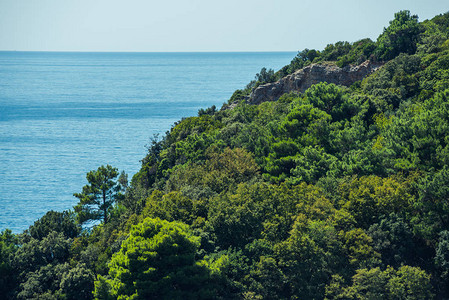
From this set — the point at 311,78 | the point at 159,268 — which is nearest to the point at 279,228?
the point at 159,268

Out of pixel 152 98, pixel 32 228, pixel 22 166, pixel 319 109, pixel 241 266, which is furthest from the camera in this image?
pixel 152 98

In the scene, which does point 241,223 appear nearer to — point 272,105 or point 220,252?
point 220,252

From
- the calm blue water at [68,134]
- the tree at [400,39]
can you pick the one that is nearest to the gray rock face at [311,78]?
the tree at [400,39]

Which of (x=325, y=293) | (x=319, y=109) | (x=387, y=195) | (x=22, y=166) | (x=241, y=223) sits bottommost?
(x=22, y=166)

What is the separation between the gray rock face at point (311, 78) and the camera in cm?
7919

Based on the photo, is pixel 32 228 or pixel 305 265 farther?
pixel 32 228

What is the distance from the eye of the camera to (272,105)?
71625mm

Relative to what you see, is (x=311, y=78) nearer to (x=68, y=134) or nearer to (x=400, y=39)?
(x=400, y=39)

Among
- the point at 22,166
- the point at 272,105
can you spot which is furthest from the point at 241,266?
the point at 22,166

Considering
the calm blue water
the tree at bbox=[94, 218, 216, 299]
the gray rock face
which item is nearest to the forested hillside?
the tree at bbox=[94, 218, 216, 299]

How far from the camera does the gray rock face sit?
79188mm

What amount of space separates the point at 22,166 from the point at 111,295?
214ft

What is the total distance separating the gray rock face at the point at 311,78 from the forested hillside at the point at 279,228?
26964 mm

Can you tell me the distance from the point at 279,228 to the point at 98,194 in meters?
25.3
